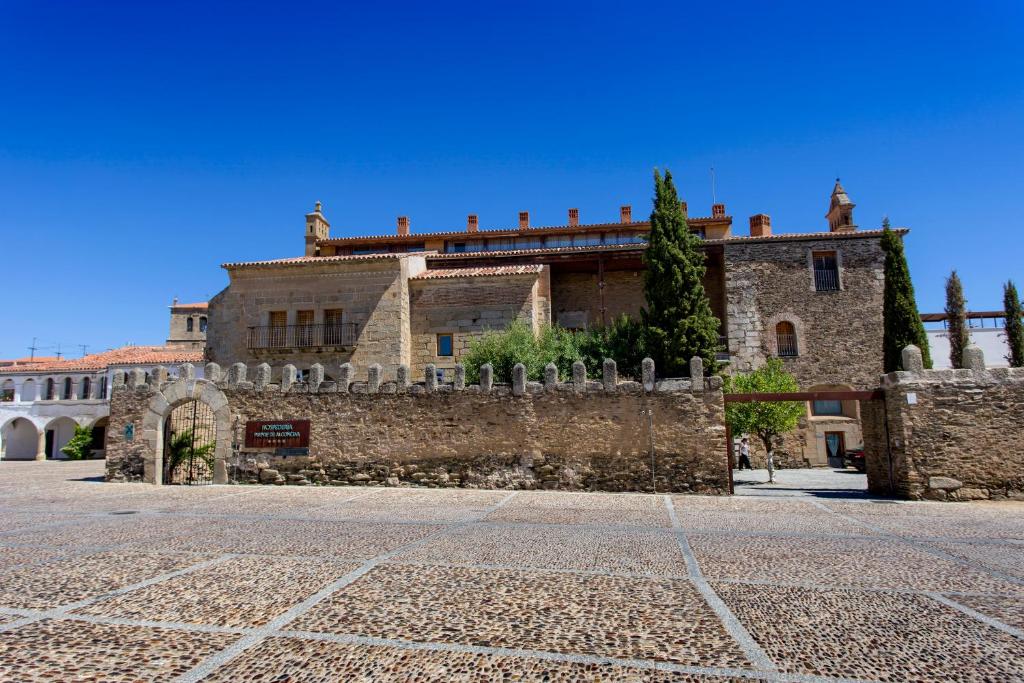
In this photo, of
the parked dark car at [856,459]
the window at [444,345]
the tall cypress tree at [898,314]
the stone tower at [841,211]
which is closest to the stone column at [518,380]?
the window at [444,345]

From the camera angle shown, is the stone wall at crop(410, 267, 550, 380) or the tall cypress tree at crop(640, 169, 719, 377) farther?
the stone wall at crop(410, 267, 550, 380)

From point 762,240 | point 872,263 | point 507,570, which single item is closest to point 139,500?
point 507,570

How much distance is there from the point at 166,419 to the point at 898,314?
2227cm

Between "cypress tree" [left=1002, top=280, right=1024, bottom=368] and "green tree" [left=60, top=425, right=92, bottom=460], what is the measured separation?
4296 centimetres

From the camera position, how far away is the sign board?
1375 cm

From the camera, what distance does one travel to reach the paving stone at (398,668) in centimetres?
311

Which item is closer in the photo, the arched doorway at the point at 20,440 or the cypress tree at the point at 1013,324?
the cypress tree at the point at 1013,324

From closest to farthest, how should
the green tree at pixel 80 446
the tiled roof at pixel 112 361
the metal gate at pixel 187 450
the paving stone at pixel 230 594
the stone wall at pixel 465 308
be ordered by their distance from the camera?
1. the paving stone at pixel 230 594
2. the metal gate at pixel 187 450
3. the stone wall at pixel 465 308
4. the green tree at pixel 80 446
5. the tiled roof at pixel 112 361

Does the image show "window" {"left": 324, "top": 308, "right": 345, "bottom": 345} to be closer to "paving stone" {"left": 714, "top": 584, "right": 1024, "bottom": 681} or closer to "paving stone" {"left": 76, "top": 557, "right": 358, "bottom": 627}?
"paving stone" {"left": 76, "top": 557, "right": 358, "bottom": 627}

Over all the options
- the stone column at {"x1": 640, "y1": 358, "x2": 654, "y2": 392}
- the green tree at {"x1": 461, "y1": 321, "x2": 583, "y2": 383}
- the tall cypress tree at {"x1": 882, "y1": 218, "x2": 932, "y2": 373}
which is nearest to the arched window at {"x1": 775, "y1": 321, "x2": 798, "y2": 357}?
the tall cypress tree at {"x1": 882, "y1": 218, "x2": 932, "y2": 373}

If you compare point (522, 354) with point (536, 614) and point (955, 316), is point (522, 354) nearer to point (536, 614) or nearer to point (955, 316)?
point (536, 614)

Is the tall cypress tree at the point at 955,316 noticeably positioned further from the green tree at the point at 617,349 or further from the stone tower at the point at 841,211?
the green tree at the point at 617,349

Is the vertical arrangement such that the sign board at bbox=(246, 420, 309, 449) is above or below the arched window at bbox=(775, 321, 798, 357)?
below

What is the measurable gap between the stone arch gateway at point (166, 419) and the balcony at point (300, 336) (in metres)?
7.31
